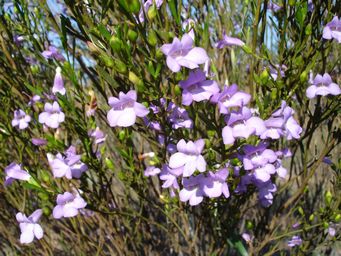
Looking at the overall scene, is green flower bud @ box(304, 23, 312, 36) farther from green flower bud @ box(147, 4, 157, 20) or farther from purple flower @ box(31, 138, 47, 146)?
purple flower @ box(31, 138, 47, 146)

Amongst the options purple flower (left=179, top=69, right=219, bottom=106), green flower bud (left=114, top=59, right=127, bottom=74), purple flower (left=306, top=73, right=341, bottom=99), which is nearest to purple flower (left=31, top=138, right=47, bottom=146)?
green flower bud (left=114, top=59, right=127, bottom=74)

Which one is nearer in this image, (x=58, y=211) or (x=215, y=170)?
(x=215, y=170)

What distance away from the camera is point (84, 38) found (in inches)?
57.2

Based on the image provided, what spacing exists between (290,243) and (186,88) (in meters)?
1.73

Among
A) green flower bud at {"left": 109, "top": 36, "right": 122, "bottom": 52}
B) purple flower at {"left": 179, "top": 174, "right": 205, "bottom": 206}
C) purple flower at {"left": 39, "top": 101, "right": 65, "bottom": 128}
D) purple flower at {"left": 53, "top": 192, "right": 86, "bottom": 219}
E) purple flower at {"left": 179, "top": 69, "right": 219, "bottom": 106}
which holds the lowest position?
purple flower at {"left": 53, "top": 192, "right": 86, "bottom": 219}

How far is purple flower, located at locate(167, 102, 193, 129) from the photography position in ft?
4.43

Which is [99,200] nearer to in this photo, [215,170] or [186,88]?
[215,170]

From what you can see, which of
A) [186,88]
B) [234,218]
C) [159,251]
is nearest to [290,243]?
[234,218]

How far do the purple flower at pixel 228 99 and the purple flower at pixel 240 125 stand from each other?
27 millimetres

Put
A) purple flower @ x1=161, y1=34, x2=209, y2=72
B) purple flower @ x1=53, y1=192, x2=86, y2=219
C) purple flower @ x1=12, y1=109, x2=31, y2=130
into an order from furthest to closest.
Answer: purple flower @ x1=12, y1=109, x2=31, y2=130 → purple flower @ x1=53, y1=192, x2=86, y2=219 → purple flower @ x1=161, y1=34, x2=209, y2=72

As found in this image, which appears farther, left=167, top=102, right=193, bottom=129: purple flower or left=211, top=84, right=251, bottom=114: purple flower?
left=167, top=102, right=193, bottom=129: purple flower

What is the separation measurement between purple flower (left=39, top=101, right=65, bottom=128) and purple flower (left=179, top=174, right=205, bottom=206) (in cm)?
60

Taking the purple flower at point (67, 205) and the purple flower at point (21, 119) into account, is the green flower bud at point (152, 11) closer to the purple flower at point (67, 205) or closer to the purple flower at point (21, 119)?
the purple flower at point (67, 205)

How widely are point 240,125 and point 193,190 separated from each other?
0.35 metres
